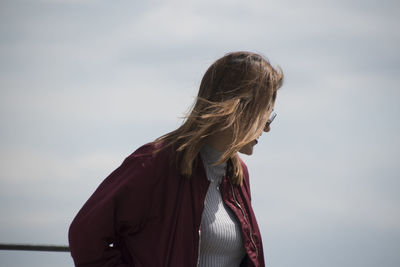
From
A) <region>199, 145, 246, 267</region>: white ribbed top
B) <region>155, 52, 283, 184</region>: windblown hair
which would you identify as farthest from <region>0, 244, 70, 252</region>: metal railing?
<region>155, 52, 283, 184</region>: windblown hair

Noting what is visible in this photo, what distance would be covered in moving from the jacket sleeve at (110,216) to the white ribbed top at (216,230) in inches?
10.4

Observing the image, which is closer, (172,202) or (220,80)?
(172,202)

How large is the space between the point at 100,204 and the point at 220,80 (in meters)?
0.68

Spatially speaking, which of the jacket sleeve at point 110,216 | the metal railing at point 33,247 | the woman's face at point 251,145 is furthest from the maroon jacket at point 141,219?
the metal railing at point 33,247

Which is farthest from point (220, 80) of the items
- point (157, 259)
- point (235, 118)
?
point (157, 259)

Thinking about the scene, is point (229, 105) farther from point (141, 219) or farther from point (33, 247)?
point (33, 247)

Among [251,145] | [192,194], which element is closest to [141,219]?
[192,194]

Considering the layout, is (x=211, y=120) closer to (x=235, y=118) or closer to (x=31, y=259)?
(x=235, y=118)

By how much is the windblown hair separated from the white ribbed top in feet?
0.36

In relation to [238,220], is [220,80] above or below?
above

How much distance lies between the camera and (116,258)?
242cm

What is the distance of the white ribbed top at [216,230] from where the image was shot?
247 cm

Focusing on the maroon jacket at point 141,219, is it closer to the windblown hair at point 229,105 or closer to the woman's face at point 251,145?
the windblown hair at point 229,105

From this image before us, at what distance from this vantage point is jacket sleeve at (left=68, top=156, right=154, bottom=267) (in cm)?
235
